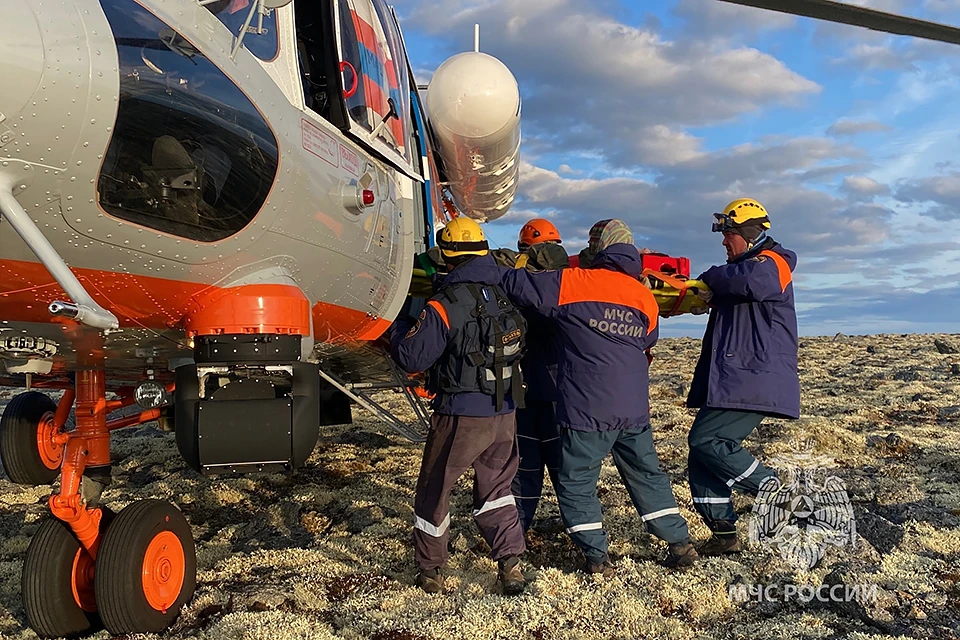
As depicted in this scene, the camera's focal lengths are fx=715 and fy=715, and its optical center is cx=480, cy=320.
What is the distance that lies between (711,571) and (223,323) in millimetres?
2908

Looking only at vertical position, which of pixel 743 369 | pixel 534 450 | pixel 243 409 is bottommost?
pixel 534 450

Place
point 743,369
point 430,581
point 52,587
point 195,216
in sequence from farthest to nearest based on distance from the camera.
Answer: point 743,369 → point 430,581 → point 52,587 → point 195,216

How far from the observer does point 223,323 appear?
2912mm

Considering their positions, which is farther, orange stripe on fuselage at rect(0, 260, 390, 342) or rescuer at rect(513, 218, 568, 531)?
rescuer at rect(513, 218, 568, 531)

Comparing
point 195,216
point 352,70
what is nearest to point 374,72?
point 352,70

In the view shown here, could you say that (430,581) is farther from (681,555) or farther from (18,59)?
(18,59)

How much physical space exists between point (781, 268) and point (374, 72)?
2.60 metres

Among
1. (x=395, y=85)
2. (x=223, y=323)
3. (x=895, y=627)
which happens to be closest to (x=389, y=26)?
(x=395, y=85)

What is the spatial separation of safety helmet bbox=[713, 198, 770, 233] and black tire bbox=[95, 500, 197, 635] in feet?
11.9

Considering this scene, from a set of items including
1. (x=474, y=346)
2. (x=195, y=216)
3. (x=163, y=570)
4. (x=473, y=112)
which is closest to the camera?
(x=195, y=216)

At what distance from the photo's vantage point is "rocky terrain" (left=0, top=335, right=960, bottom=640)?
3.35 m

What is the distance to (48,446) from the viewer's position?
6711mm

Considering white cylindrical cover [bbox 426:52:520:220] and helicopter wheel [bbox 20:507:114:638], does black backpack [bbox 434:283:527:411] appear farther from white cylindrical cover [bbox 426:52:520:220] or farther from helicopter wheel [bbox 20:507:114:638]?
white cylindrical cover [bbox 426:52:520:220]

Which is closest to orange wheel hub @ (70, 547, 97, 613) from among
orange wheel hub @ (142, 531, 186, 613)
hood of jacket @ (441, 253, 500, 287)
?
orange wheel hub @ (142, 531, 186, 613)
